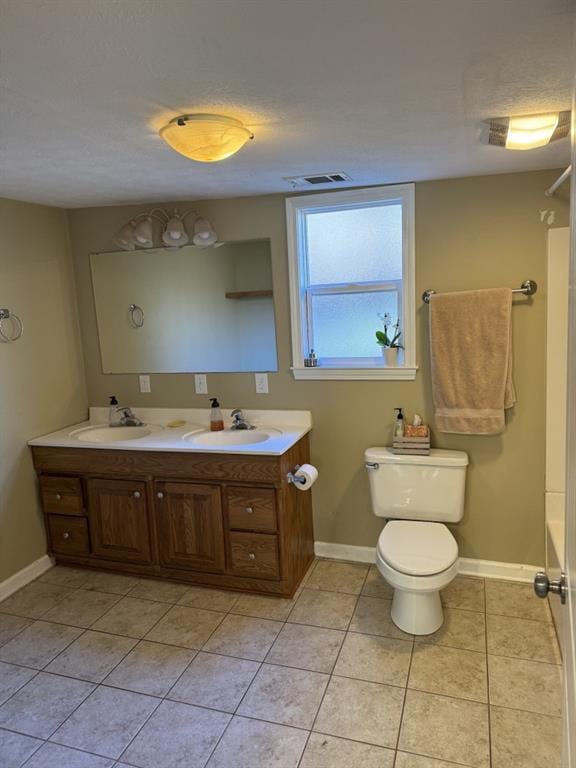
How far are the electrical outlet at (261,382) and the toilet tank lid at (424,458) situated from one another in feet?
2.33

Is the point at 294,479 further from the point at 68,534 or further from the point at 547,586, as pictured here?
the point at 547,586

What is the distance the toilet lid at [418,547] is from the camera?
229 centimetres

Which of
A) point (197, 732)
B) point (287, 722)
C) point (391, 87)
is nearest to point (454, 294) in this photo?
point (391, 87)

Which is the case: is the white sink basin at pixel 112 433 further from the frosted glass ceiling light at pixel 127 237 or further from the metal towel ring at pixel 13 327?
the frosted glass ceiling light at pixel 127 237

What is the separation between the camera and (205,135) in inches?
65.7

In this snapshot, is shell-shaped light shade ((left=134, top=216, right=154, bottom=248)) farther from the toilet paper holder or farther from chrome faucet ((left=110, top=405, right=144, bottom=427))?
the toilet paper holder

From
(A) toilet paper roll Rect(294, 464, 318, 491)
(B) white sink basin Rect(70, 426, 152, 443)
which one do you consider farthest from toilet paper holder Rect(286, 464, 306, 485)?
(B) white sink basin Rect(70, 426, 152, 443)

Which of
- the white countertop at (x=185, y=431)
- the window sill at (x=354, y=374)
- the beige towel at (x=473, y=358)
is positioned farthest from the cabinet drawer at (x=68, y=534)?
the beige towel at (x=473, y=358)

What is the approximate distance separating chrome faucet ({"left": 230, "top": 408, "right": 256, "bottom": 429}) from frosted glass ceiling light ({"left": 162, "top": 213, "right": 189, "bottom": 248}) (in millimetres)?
1037

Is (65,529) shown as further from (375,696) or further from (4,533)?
(375,696)

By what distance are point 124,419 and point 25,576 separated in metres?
1.04

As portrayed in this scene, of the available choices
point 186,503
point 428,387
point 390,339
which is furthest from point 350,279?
point 186,503

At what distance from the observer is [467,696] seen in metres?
2.05

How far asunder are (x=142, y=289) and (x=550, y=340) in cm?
234
